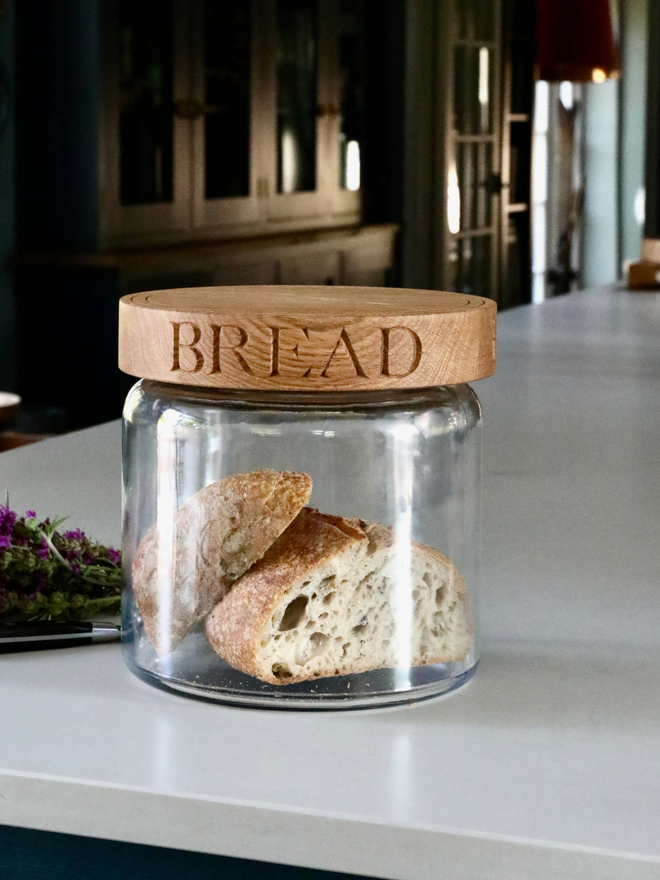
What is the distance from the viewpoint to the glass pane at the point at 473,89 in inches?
241

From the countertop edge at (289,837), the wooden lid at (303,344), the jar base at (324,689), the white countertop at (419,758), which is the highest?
the wooden lid at (303,344)

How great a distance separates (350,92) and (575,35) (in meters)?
1.85

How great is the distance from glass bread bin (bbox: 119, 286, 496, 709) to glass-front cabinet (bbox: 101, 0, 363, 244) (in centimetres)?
330

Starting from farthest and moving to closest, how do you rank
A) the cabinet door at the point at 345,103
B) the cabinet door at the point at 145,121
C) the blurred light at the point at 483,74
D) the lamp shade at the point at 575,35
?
the blurred light at the point at 483,74 < the cabinet door at the point at 345,103 < the cabinet door at the point at 145,121 < the lamp shade at the point at 575,35

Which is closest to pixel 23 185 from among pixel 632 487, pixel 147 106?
pixel 147 106

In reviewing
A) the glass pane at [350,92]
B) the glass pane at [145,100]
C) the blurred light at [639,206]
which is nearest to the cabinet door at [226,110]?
the glass pane at [145,100]

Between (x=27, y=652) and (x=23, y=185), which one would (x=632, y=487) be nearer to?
(x=27, y=652)

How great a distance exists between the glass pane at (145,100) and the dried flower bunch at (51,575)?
3296 mm

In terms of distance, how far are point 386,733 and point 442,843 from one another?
9 cm

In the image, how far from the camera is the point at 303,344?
52 centimetres

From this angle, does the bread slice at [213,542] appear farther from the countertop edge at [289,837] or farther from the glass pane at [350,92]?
→ the glass pane at [350,92]

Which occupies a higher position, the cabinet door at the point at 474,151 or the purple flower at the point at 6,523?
the cabinet door at the point at 474,151

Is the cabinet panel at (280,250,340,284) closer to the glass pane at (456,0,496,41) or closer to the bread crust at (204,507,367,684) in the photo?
the glass pane at (456,0,496,41)

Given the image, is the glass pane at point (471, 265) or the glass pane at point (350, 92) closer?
the glass pane at point (350, 92)
